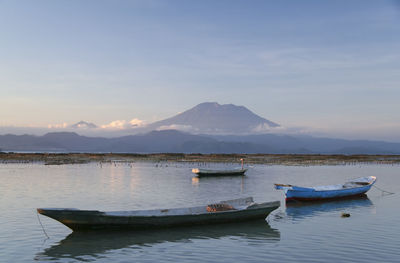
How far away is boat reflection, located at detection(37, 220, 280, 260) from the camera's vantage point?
52.4 feet

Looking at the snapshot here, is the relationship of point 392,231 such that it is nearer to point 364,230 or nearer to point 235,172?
point 364,230

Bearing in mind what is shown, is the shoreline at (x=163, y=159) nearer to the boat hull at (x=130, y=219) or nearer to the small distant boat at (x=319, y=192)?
the small distant boat at (x=319, y=192)

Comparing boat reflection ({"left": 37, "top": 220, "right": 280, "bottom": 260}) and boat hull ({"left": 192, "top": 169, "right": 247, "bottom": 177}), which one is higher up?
boat hull ({"left": 192, "top": 169, "right": 247, "bottom": 177})

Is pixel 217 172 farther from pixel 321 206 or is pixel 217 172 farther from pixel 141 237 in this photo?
pixel 141 237

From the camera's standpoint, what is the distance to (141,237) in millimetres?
17938

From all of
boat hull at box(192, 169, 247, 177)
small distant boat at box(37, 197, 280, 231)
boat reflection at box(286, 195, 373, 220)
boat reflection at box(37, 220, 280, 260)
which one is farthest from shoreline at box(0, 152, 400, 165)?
boat reflection at box(37, 220, 280, 260)

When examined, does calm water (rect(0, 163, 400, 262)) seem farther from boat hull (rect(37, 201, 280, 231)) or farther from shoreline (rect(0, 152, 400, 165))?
shoreline (rect(0, 152, 400, 165))

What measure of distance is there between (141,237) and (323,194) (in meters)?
17.9

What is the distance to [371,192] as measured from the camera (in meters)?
37.6

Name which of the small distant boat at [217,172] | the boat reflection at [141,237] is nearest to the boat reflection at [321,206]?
the boat reflection at [141,237]

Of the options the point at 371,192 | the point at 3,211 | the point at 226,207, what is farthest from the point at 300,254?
the point at 371,192

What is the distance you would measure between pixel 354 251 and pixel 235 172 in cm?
3949

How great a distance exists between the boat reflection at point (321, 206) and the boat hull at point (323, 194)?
35 centimetres

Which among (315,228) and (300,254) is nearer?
(300,254)
